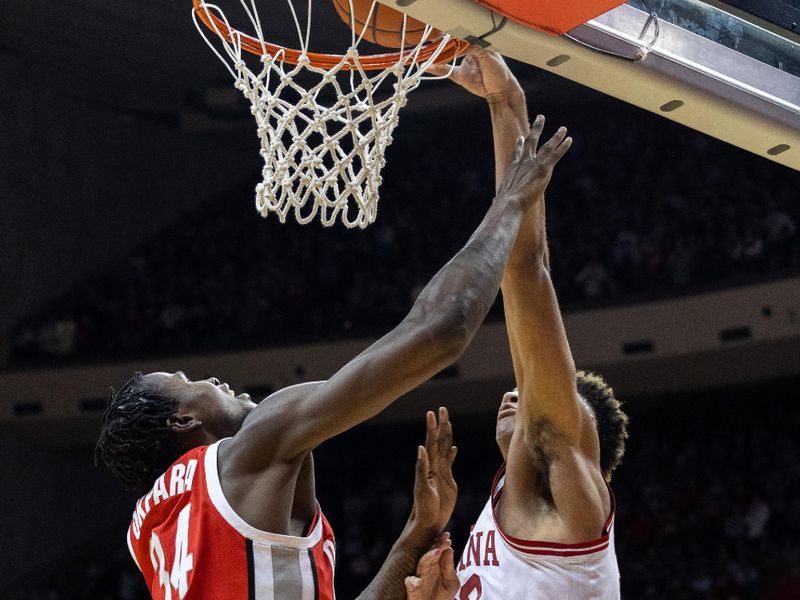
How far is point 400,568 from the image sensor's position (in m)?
2.61

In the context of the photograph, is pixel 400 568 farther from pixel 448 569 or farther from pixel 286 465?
pixel 286 465

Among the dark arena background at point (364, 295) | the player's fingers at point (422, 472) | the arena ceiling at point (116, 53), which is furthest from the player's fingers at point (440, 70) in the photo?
the arena ceiling at point (116, 53)

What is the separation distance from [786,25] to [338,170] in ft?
4.14

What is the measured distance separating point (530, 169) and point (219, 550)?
1.02m

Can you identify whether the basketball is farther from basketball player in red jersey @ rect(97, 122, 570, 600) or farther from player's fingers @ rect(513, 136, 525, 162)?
basketball player in red jersey @ rect(97, 122, 570, 600)

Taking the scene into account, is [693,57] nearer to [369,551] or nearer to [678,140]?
[369,551]

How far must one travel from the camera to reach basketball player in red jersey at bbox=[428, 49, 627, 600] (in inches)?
117

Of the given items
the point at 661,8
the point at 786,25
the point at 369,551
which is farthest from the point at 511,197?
the point at 369,551

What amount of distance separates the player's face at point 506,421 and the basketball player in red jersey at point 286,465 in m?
1.15

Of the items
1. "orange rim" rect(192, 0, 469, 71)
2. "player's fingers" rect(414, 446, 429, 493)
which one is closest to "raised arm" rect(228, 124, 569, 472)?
"player's fingers" rect(414, 446, 429, 493)

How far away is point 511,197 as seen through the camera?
94.0 inches

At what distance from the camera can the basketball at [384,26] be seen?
2971 millimetres

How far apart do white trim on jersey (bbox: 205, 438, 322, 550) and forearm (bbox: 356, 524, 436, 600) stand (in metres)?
0.43

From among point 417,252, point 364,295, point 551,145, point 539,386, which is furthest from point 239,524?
point 417,252
